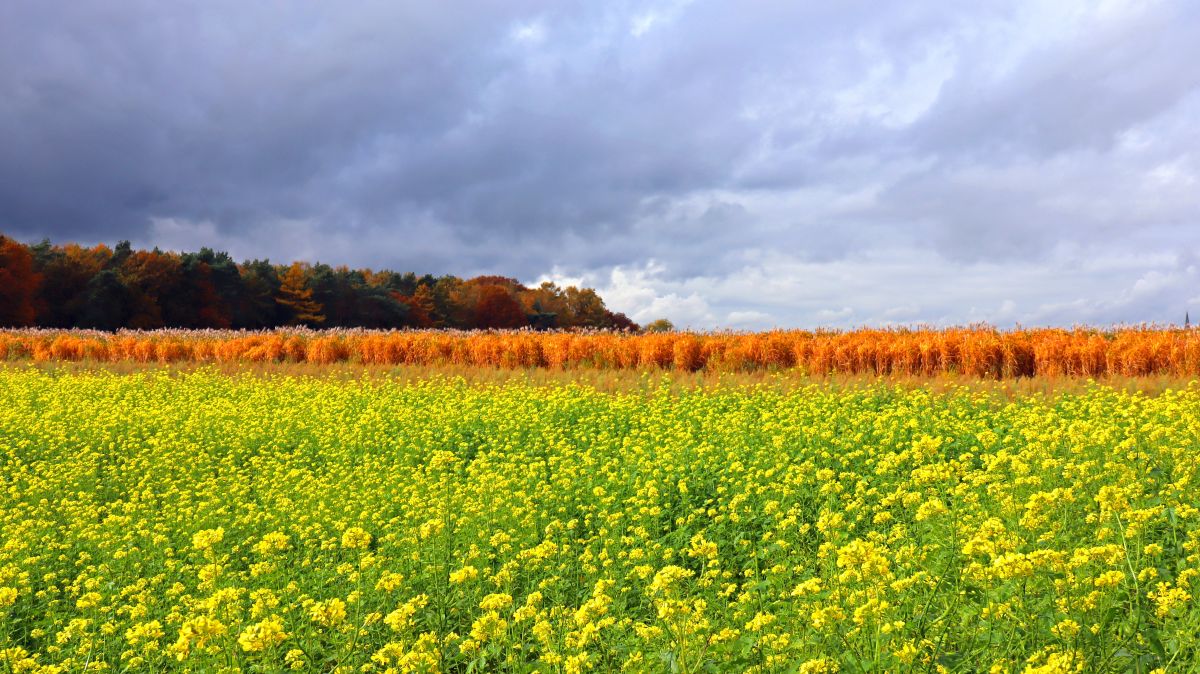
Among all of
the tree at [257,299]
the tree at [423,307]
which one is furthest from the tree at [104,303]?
the tree at [423,307]

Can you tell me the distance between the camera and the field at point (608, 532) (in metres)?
3.81

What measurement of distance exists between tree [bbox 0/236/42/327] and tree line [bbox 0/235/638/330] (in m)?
0.06

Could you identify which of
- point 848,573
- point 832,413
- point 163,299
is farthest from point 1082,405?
point 163,299

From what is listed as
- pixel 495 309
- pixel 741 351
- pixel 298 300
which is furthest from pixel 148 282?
pixel 741 351

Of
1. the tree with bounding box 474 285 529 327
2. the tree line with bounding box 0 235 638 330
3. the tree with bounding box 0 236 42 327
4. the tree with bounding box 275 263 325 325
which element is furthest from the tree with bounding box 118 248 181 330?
the tree with bounding box 474 285 529 327

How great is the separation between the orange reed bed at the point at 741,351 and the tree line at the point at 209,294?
71.1 ft

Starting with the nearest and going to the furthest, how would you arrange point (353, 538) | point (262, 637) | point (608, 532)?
point (262, 637) < point (353, 538) < point (608, 532)

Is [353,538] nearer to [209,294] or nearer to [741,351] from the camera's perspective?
[741,351]

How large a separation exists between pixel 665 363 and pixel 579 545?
1332cm

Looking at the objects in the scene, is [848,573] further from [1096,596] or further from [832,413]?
[832,413]

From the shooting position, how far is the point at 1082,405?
34.6ft

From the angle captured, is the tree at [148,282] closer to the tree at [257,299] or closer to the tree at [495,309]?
Result: the tree at [257,299]

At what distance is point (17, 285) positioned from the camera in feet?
165

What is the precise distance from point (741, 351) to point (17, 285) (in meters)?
51.0
